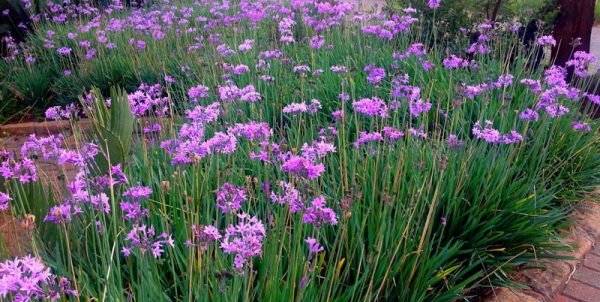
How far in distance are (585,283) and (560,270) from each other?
236mm

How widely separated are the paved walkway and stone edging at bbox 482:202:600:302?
3 centimetres

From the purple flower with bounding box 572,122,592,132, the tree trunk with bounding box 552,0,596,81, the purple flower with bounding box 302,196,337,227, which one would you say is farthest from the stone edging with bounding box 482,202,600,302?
the tree trunk with bounding box 552,0,596,81

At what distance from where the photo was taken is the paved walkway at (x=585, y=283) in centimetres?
274

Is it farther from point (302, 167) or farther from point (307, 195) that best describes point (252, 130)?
point (302, 167)

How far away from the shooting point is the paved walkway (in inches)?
108

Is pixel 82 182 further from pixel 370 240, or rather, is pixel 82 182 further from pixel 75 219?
pixel 370 240

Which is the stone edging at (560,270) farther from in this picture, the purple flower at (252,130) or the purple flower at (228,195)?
the purple flower at (228,195)

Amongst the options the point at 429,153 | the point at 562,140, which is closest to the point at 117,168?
the point at 429,153

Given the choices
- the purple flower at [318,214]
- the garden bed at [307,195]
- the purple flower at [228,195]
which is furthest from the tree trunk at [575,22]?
the purple flower at [228,195]

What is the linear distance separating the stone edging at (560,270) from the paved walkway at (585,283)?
3 cm

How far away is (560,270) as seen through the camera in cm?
275

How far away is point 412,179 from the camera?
2.56m

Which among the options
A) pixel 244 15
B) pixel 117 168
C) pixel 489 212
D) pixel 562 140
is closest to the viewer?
pixel 117 168

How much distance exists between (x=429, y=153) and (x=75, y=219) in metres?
1.69
